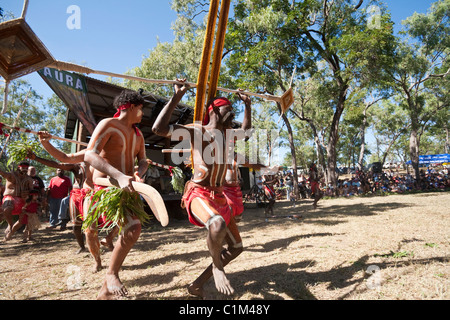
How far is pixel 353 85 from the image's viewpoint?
1518 cm

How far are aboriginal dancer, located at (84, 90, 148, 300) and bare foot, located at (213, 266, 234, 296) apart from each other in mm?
932

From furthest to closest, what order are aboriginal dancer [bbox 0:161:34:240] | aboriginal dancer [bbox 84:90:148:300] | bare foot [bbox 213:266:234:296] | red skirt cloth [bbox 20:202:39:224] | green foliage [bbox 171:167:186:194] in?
green foliage [bbox 171:167:186:194], red skirt cloth [bbox 20:202:39:224], aboriginal dancer [bbox 0:161:34:240], aboriginal dancer [bbox 84:90:148:300], bare foot [bbox 213:266:234:296]

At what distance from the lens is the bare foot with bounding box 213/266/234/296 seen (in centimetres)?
212

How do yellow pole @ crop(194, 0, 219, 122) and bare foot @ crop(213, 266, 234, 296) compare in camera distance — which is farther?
yellow pole @ crop(194, 0, 219, 122)

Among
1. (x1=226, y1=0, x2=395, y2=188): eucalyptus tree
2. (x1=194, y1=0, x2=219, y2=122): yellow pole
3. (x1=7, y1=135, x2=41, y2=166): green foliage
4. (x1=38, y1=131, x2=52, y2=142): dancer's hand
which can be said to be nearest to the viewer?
(x1=194, y1=0, x2=219, y2=122): yellow pole

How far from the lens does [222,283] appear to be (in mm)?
2191

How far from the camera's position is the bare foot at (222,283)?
212cm

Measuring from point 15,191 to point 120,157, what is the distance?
5.49 m

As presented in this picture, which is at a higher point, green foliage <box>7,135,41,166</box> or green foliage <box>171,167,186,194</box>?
green foliage <box>7,135,41,166</box>

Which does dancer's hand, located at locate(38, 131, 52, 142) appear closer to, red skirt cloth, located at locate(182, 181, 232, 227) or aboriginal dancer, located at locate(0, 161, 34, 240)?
red skirt cloth, located at locate(182, 181, 232, 227)

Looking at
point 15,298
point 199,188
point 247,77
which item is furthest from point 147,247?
point 247,77

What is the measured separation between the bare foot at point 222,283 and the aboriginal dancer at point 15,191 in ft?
21.1

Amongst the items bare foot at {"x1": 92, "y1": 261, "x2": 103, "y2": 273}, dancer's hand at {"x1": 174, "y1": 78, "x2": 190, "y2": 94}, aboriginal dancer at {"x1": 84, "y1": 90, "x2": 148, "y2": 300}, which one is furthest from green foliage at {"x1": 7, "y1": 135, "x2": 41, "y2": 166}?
dancer's hand at {"x1": 174, "y1": 78, "x2": 190, "y2": 94}

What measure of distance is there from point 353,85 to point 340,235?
12.6 metres
